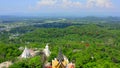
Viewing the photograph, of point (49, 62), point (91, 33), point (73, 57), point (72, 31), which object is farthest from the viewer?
point (72, 31)

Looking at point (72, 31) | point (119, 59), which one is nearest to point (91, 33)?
point (72, 31)

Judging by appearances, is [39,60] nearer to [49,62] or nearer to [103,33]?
[49,62]

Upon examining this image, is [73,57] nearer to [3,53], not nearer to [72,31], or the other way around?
[3,53]

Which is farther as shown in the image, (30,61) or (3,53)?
(3,53)

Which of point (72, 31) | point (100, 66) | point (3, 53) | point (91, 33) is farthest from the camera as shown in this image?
point (72, 31)

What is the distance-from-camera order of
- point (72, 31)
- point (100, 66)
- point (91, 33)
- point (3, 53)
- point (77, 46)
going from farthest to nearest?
point (72, 31), point (91, 33), point (77, 46), point (3, 53), point (100, 66)

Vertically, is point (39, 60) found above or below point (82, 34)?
above

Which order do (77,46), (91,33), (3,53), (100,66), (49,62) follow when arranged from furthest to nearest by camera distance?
1. (91,33)
2. (77,46)
3. (3,53)
4. (49,62)
5. (100,66)

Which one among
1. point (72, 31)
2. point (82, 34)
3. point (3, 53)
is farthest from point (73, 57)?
point (72, 31)

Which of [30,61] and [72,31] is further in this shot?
[72,31]
